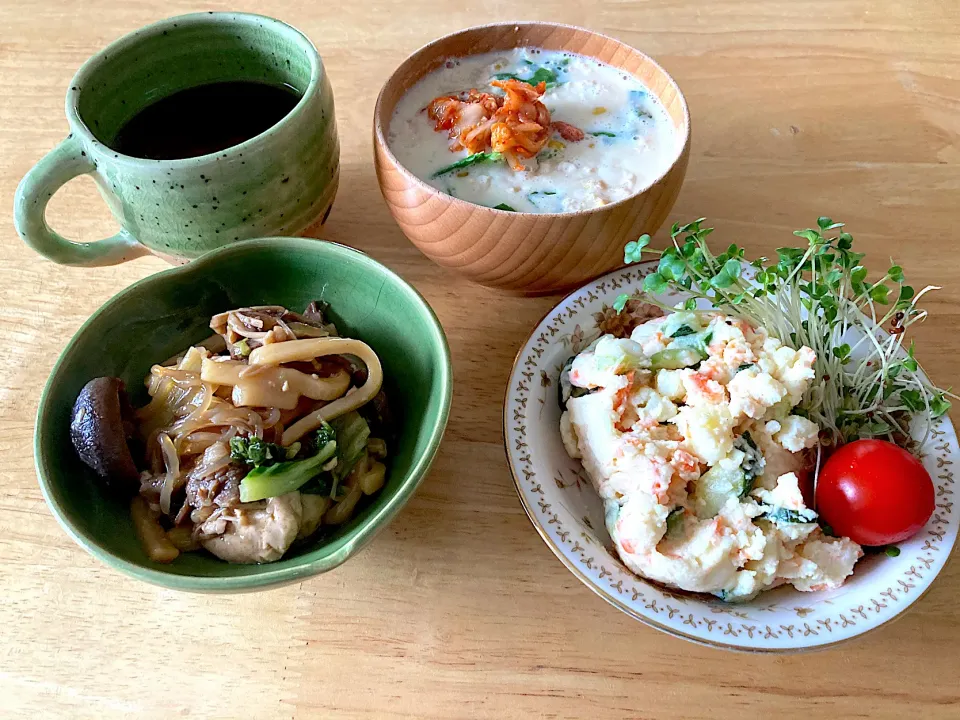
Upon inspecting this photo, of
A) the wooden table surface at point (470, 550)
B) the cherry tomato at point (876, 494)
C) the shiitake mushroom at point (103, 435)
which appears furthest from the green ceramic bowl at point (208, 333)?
the cherry tomato at point (876, 494)

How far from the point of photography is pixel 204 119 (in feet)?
4.11

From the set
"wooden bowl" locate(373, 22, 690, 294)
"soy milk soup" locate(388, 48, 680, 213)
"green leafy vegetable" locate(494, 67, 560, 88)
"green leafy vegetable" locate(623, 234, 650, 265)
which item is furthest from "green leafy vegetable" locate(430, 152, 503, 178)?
"green leafy vegetable" locate(623, 234, 650, 265)

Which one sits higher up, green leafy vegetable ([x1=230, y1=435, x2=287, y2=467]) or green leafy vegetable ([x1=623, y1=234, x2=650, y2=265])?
green leafy vegetable ([x1=623, y1=234, x2=650, y2=265])

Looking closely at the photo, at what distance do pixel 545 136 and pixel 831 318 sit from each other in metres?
0.55

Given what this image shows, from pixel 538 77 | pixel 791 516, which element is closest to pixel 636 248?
pixel 791 516

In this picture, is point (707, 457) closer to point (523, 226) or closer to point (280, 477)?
point (523, 226)

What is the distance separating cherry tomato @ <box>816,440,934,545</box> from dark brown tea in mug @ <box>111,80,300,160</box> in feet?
3.32

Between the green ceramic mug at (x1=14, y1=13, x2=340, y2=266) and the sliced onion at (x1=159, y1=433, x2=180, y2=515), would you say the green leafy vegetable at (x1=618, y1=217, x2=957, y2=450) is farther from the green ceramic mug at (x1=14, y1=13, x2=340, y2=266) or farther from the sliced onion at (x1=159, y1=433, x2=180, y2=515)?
the sliced onion at (x1=159, y1=433, x2=180, y2=515)

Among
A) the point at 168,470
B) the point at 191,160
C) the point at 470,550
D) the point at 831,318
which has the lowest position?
the point at 470,550

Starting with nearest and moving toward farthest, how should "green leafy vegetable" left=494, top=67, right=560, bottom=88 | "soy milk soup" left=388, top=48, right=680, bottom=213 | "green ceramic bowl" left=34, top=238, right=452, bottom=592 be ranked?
1. "green ceramic bowl" left=34, top=238, right=452, bottom=592
2. "soy milk soup" left=388, top=48, right=680, bottom=213
3. "green leafy vegetable" left=494, top=67, right=560, bottom=88

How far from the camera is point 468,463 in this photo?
1106mm

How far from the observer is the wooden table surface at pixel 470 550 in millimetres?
912

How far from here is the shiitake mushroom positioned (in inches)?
35.0

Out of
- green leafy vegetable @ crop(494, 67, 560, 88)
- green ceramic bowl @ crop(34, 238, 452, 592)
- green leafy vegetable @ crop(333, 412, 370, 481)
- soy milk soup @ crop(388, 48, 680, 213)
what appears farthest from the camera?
green leafy vegetable @ crop(494, 67, 560, 88)
